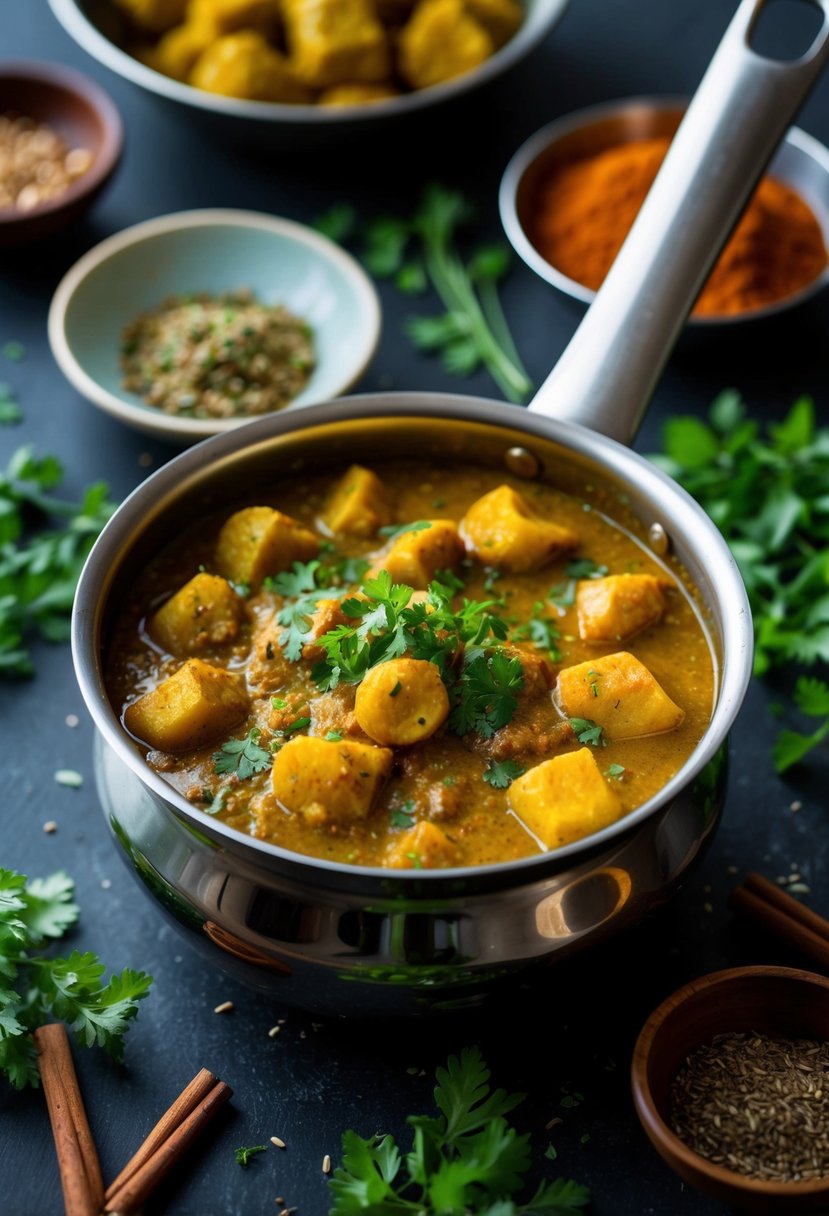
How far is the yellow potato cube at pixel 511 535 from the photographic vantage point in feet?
10.1

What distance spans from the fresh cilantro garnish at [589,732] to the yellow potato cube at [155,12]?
3.44 metres

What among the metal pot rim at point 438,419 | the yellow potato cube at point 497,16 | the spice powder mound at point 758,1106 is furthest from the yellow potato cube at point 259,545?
the yellow potato cube at point 497,16

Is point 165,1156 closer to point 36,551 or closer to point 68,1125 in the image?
point 68,1125

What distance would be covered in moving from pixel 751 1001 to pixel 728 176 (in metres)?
1.87

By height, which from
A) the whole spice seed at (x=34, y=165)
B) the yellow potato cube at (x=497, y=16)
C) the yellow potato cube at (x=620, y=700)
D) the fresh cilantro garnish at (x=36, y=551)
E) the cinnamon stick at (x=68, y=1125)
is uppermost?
the yellow potato cube at (x=497, y=16)

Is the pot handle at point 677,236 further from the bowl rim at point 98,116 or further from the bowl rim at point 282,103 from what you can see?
the bowl rim at point 98,116

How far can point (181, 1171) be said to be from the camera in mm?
2680

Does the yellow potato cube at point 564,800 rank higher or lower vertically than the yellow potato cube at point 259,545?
higher

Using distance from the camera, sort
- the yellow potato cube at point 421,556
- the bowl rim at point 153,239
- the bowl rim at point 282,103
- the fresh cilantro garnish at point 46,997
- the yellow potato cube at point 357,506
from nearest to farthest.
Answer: the fresh cilantro garnish at point 46,997 < the yellow potato cube at point 421,556 < the yellow potato cube at point 357,506 < the bowl rim at point 153,239 < the bowl rim at point 282,103

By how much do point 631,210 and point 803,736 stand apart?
193 centimetres

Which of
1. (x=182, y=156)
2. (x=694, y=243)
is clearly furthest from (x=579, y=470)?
(x=182, y=156)

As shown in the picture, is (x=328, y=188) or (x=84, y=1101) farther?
(x=328, y=188)

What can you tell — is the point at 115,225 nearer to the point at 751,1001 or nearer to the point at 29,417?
the point at 29,417

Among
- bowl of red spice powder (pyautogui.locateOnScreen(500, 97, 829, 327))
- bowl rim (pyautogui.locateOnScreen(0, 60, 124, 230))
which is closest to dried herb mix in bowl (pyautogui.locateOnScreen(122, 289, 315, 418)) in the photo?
bowl rim (pyautogui.locateOnScreen(0, 60, 124, 230))
